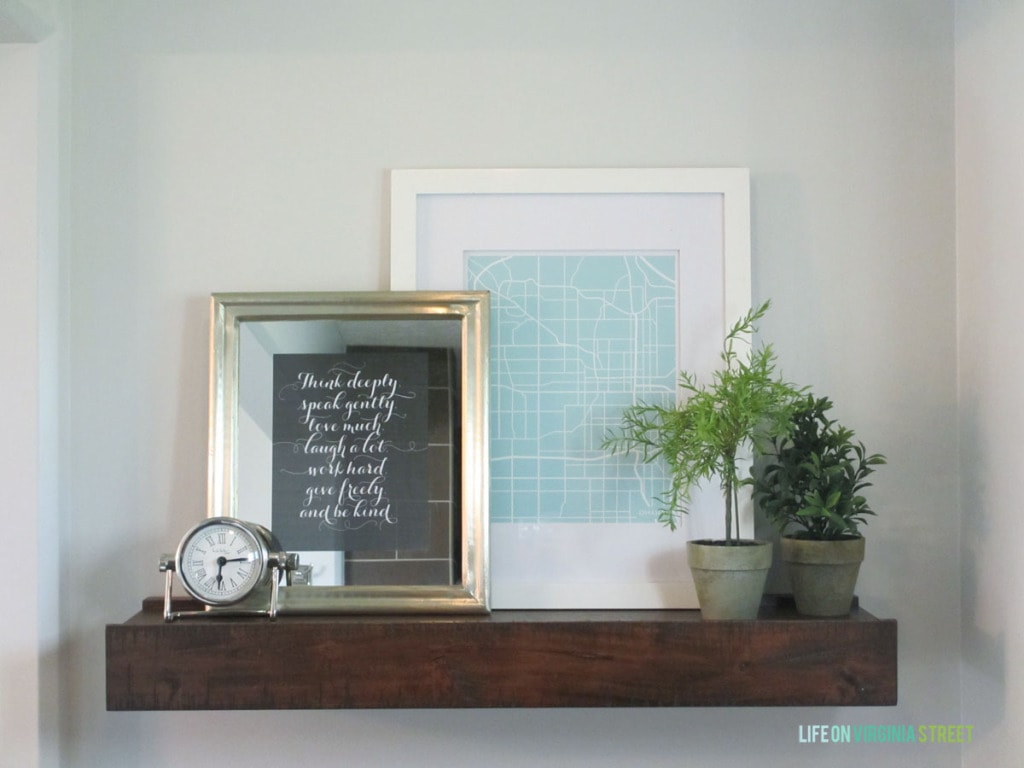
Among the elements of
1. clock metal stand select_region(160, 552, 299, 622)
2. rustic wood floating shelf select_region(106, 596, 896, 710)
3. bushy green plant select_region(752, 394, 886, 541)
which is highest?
bushy green plant select_region(752, 394, 886, 541)

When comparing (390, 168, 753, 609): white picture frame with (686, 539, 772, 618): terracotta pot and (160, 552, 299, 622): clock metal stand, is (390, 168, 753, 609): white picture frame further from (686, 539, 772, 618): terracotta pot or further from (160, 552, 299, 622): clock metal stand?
(160, 552, 299, 622): clock metal stand

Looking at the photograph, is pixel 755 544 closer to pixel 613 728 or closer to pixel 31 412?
pixel 613 728

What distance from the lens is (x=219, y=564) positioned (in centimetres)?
146

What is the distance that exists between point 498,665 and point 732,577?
1.19ft

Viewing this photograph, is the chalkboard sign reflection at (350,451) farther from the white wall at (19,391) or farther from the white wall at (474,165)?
the white wall at (19,391)

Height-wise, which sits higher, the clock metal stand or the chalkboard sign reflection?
the chalkboard sign reflection

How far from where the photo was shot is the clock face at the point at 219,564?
1.46 m

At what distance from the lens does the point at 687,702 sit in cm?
142

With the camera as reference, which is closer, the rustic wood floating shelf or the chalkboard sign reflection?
the rustic wood floating shelf

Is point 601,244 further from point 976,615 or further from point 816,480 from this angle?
point 976,615

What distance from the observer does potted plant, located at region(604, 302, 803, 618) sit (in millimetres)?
Result: 1455

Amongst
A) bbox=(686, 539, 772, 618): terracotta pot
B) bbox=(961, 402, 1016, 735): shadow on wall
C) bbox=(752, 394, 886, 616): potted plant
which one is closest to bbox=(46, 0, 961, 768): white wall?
bbox=(961, 402, 1016, 735): shadow on wall

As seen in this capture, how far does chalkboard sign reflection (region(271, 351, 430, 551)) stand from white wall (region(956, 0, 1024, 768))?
874mm

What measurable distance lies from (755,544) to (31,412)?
1135 mm
